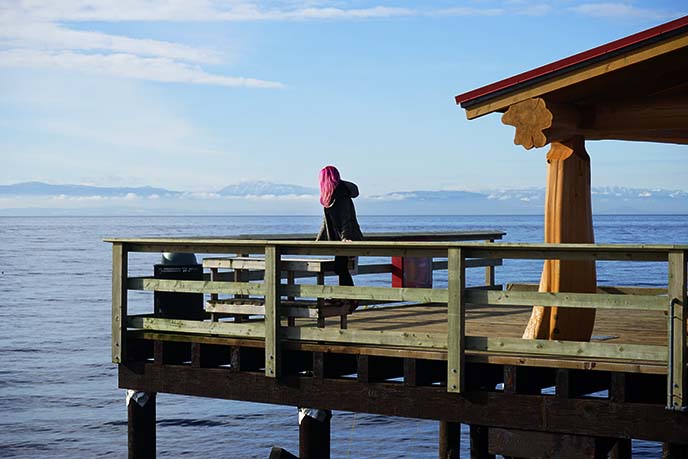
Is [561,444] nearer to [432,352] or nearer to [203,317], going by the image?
[432,352]

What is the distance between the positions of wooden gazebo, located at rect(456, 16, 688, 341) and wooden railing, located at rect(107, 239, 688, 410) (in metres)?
1.89

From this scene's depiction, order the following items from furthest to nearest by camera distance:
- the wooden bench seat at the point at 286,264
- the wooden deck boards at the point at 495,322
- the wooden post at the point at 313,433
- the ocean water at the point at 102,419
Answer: the ocean water at the point at 102,419 → the wooden deck boards at the point at 495,322 → the wooden bench seat at the point at 286,264 → the wooden post at the point at 313,433

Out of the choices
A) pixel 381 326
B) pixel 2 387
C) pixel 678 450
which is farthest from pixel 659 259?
pixel 2 387

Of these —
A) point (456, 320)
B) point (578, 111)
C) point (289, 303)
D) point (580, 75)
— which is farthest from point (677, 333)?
point (289, 303)

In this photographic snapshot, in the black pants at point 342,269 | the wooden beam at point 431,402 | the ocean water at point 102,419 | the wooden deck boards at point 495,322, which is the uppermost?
the black pants at point 342,269

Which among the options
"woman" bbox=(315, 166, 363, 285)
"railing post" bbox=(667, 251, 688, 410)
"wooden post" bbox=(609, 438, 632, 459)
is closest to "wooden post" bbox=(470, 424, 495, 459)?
"wooden post" bbox=(609, 438, 632, 459)

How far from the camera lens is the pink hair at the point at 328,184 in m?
11.2

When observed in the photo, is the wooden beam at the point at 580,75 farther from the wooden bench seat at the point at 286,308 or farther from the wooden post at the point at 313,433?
the wooden post at the point at 313,433

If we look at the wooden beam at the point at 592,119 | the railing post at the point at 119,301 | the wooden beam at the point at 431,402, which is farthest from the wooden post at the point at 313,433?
the wooden beam at the point at 592,119

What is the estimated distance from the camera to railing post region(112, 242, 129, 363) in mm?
10914

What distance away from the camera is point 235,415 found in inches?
969

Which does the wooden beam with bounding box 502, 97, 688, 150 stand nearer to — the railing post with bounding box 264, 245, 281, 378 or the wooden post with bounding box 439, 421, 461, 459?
the railing post with bounding box 264, 245, 281, 378

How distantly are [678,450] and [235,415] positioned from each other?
16.8 m

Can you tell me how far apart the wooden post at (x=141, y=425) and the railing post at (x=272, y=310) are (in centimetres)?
169
